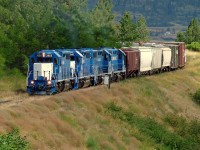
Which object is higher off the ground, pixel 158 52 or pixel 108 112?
pixel 158 52

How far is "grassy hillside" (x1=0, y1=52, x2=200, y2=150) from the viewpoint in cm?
2873

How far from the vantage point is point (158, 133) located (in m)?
38.7

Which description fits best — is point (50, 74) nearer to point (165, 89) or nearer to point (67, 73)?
point (67, 73)

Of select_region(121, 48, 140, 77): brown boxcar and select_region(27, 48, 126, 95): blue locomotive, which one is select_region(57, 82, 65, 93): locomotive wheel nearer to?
select_region(27, 48, 126, 95): blue locomotive

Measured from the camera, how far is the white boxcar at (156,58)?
63903 mm

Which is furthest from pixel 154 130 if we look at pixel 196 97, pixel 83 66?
pixel 196 97

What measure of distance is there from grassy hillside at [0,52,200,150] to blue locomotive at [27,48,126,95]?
153 centimetres

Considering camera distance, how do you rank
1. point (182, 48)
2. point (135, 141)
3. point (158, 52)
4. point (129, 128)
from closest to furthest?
point (135, 141), point (129, 128), point (158, 52), point (182, 48)

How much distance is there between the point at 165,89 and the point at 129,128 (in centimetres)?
2179

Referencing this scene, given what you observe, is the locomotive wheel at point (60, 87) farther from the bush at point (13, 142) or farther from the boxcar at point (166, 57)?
the boxcar at point (166, 57)

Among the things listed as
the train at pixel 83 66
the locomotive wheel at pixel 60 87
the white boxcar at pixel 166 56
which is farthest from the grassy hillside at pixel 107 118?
the white boxcar at pixel 166 56

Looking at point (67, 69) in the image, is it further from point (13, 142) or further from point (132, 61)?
point (13, 142)

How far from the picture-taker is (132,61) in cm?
5634

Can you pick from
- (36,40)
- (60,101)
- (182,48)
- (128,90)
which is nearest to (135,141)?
(60,101)
